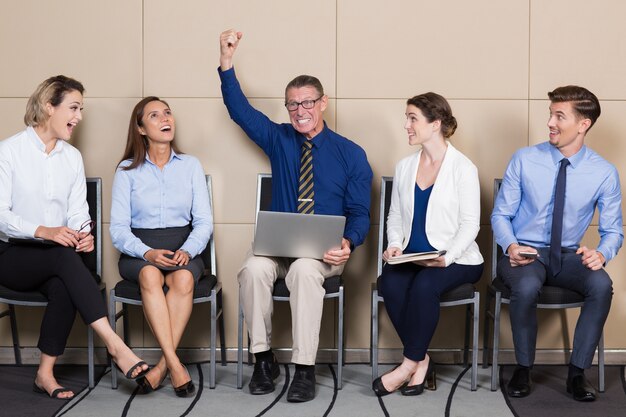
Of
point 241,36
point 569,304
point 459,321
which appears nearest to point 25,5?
point 241,36

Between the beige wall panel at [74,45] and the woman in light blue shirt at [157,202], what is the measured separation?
33cm

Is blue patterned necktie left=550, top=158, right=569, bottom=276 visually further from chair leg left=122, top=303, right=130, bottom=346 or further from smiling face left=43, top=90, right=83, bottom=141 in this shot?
smiling face left=43, top=90, right=83, bottom=141

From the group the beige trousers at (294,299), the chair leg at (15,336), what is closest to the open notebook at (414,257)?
the beige trousers at (294,299)

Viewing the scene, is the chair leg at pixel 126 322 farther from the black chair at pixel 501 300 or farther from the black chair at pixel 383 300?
the black chair at pixel 501 300

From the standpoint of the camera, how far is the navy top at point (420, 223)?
144 inches

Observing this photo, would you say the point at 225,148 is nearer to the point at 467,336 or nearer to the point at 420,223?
the point at 420,223

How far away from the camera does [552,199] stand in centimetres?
366

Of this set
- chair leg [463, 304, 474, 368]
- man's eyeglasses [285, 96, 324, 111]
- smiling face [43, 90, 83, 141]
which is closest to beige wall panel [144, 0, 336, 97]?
man's eyeglasses [285, 96, 324, 111]

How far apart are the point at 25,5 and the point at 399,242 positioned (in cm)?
229

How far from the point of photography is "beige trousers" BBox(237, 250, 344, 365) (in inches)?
136

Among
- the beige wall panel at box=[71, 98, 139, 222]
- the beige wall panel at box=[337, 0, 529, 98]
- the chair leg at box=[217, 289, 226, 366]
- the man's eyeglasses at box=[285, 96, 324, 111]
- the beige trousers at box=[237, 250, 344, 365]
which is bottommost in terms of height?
the chair leg at box=[217, 289, 226, 366]

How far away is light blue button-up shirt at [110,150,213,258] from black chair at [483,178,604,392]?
4.69 feet

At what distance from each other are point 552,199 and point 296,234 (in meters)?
1.23

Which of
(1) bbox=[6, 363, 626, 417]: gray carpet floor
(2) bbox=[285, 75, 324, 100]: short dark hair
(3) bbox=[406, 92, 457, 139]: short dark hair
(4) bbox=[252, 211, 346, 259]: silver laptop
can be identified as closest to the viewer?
(1) bbox=[6, 363, 626, 417]: gray carpet floor
